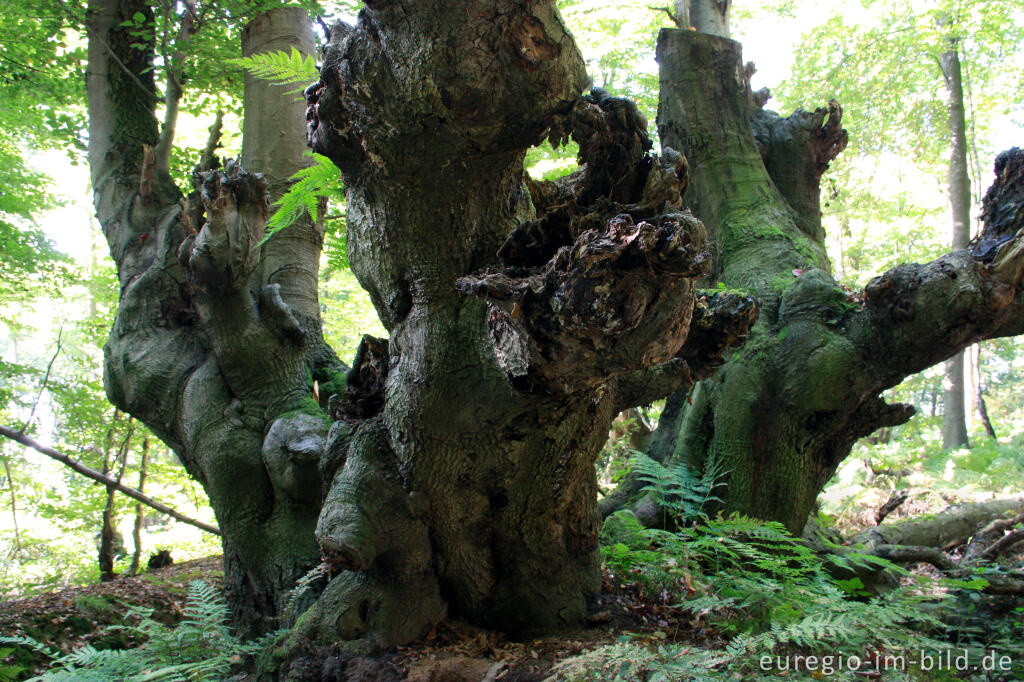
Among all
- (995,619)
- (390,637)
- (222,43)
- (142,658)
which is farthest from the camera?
(222,43)

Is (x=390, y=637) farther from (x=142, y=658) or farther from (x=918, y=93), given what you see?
(x=918, y=93)

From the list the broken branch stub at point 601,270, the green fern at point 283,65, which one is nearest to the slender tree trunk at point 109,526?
the green fern at point 283,65

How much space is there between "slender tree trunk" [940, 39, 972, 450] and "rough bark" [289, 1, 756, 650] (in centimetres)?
1238

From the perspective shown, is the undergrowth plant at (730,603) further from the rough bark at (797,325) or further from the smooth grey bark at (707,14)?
the smooth grey bark at (707,14)

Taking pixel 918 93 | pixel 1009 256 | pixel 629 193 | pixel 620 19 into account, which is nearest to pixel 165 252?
pixel 629 193

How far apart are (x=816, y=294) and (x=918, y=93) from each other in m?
15.3

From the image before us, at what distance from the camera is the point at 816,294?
4227 mm

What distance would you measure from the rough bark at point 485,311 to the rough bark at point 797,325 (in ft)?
4.69

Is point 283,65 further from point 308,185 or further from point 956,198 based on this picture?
point 956,198

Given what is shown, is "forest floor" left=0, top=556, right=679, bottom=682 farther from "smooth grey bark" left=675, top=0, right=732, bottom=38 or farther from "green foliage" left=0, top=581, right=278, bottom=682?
"smooth grey bark" left=675, top=0, right=732, bottom=38

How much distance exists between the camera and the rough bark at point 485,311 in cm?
194

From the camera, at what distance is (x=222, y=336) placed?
12.1ft

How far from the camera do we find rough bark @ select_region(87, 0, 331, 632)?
3.32m

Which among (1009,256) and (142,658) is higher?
(1009,256)
